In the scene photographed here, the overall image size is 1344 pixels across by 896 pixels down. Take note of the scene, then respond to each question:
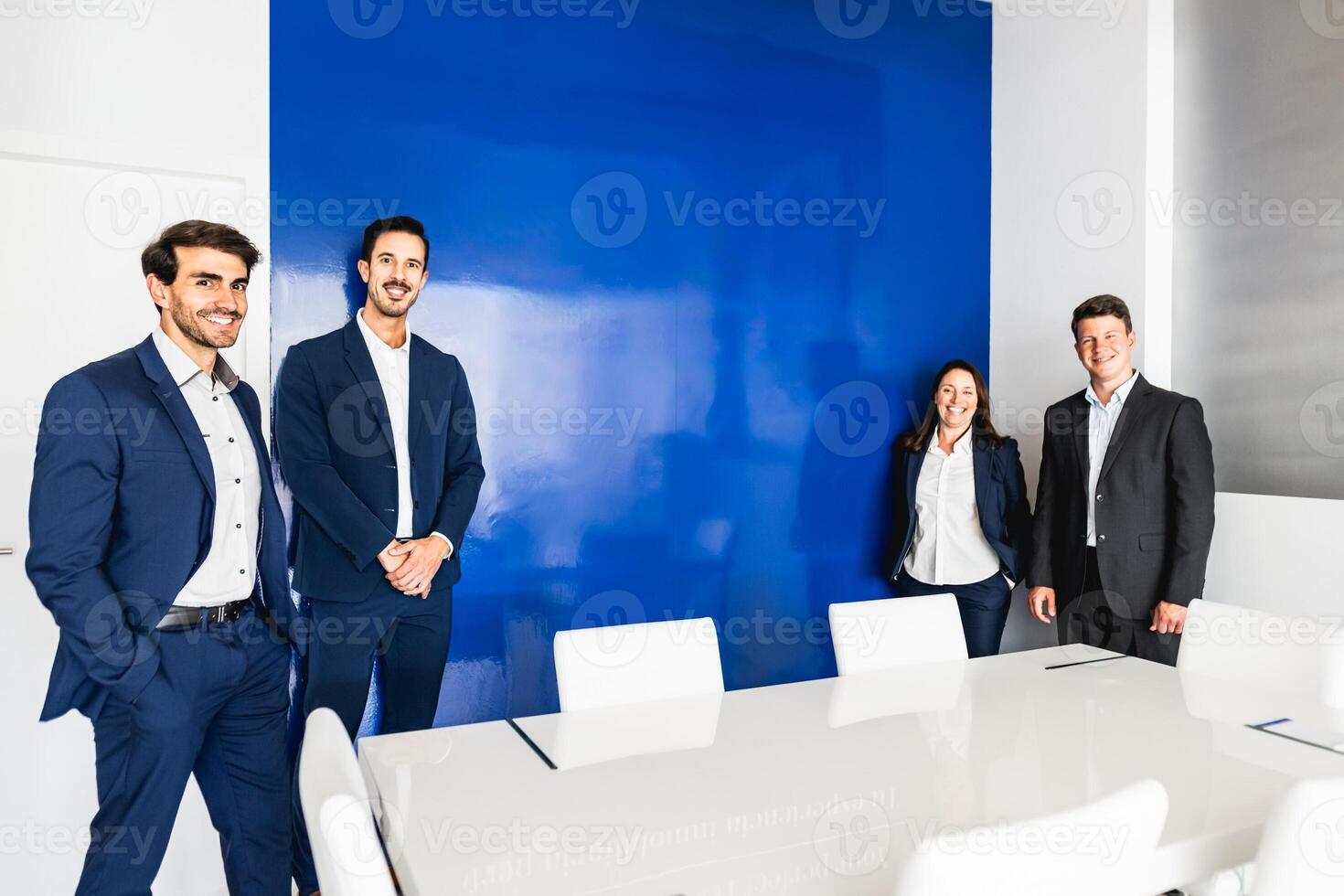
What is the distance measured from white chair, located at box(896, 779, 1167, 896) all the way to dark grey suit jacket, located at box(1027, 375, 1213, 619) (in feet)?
7.62

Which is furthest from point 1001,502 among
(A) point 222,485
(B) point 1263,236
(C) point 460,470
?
(A) point 222,485

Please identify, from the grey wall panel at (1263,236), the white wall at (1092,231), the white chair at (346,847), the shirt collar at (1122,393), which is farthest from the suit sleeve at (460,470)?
the grey wall panel at (1263,236)

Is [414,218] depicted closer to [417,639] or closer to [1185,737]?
[417,639]

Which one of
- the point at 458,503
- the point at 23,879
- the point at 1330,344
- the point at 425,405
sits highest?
the point at 1330,344

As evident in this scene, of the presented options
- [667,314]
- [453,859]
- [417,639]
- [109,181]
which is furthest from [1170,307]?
[109,181]

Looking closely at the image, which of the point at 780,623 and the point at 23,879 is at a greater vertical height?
the point at 780,623

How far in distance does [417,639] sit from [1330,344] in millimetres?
3516

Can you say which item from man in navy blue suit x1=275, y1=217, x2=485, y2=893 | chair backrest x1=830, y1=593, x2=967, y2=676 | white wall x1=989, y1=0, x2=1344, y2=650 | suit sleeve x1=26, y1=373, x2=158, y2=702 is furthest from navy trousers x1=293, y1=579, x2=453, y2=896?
white wall x1=989, y1=0, x2=1344, y2=650

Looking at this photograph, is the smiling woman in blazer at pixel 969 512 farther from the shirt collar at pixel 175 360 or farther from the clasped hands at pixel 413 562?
the shirt collar at pixel 175 360

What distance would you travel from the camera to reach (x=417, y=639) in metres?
3.02

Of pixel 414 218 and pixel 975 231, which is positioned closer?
pixel 414 218

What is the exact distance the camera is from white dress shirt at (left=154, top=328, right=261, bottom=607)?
2.23 metres

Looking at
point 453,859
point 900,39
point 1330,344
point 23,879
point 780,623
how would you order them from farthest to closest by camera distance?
1. point 900,39
2. point 780,623
3. point 1330,344
4. point 23,879
5. point 453,859

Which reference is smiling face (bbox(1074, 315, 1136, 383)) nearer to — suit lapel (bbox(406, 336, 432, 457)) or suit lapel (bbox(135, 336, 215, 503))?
suit lapel (bbox(406, 336, 432, 457))
